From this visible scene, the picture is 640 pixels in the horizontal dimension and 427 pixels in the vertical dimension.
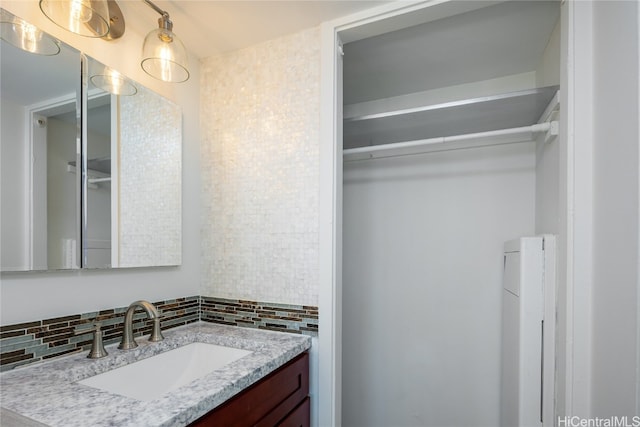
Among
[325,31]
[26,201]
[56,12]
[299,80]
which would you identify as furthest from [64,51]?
[325,31]

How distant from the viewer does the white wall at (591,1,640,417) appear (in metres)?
0.83

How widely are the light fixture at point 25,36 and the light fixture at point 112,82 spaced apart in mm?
147

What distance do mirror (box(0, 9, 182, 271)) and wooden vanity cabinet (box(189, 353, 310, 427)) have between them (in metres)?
0.73

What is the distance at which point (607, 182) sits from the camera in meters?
1.00

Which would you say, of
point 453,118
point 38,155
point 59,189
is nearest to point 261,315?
point 59,189

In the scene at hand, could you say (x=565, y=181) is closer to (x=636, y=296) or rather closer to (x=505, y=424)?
(x=636, y=296)

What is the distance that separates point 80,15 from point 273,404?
147 centimetres

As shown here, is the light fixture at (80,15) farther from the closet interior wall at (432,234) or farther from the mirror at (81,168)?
the closet interior wall at (432,234)

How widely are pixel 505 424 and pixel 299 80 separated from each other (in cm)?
213

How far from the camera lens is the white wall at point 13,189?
977 mm

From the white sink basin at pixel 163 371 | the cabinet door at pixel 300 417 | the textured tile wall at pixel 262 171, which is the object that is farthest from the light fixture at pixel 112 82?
the cabinet door at pixel 300 417

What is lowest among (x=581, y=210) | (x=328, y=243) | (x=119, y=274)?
(x=119, y=274)

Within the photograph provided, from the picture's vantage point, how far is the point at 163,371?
126 centimetres

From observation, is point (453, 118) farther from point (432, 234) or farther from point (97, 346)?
point (97, 346)
